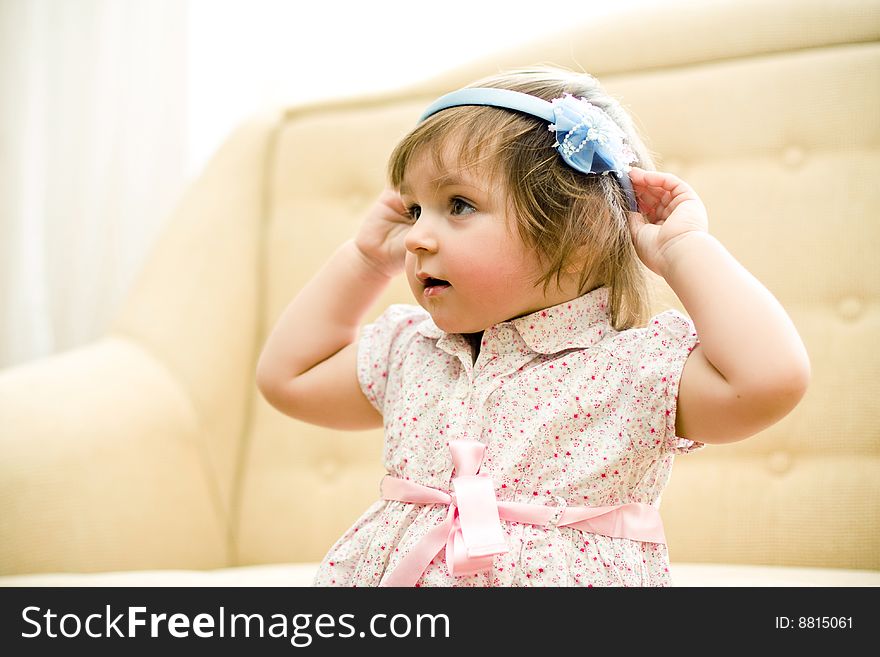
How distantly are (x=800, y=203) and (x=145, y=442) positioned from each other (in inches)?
37.8

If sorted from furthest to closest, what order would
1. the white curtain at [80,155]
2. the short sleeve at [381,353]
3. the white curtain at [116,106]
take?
the white curtain at [80,155], the white curtain at [116,106], the short sleeve at [381,353]

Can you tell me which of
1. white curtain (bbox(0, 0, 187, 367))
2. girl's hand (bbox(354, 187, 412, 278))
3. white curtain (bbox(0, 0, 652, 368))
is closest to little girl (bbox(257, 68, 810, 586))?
girl's hand (bbox(354, 187, 412, 278))

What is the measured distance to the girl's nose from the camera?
87cm

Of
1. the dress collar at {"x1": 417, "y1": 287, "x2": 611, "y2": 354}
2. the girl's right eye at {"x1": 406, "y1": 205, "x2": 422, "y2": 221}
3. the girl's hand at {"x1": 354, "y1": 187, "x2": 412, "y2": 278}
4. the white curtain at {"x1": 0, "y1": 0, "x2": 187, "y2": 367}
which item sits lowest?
the dress collar at {"x1": 417, "y1": 287, "x2": 611, "y2": 354}

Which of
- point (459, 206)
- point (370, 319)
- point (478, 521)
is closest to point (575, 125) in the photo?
point (459, 206)

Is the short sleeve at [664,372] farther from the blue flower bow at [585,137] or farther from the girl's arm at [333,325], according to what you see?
the girl's arm at [333,325]

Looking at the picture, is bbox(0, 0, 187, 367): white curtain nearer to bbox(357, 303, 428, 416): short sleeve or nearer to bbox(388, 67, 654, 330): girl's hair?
bbox(357, 303, 428, 416): short sleeve

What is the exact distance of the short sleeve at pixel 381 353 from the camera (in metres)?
1.02

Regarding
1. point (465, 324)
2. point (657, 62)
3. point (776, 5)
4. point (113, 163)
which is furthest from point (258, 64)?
point (465, 324)

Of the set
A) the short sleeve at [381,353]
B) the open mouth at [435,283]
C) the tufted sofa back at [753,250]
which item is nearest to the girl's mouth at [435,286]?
the open mouth at [435,283]

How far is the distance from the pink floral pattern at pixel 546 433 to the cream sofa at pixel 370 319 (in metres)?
0.26

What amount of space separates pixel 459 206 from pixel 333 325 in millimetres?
252

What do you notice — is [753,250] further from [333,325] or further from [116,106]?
[116,106]
